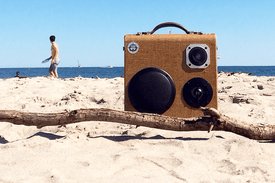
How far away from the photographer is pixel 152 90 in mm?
2949

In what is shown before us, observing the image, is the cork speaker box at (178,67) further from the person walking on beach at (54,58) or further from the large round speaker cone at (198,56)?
A: the person walking on beach at (54,58)

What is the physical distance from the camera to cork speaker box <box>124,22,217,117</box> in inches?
119

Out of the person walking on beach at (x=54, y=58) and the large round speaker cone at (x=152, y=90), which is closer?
the large round speaker cone at (x=152, y=90)

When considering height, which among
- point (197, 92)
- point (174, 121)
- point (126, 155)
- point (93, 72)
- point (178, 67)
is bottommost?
point (93, 72)

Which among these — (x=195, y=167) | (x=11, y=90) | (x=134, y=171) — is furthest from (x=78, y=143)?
(x=11, y=90)

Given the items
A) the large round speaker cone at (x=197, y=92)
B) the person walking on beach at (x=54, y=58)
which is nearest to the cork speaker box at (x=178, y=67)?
the large round speaker cone at (x=197, y=92)

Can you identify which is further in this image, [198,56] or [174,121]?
[198,56]

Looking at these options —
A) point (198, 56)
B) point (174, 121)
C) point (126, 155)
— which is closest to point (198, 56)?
point (198, 56)

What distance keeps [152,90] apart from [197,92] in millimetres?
327

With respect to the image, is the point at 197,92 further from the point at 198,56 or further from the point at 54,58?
the point at 54,58

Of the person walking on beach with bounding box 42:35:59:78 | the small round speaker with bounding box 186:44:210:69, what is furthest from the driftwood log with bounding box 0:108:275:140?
the person walking on beach with bounding box 42:35:59:78

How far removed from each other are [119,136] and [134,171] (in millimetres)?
654

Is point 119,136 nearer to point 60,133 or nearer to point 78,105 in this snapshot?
point 60,133

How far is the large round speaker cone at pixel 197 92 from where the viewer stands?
9.93ft
